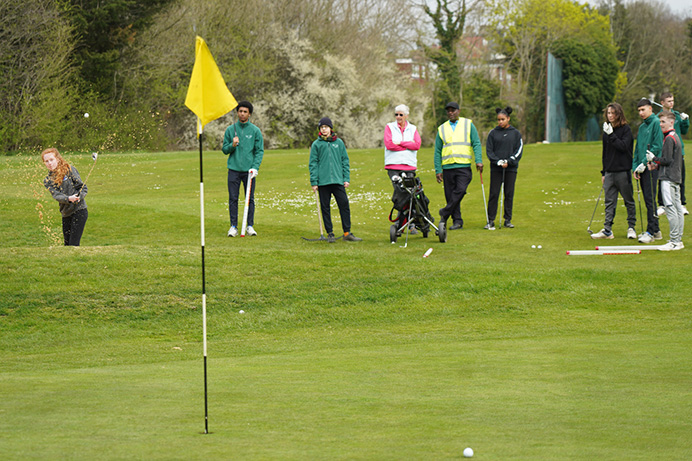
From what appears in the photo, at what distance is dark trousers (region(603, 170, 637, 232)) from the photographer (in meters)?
15.6

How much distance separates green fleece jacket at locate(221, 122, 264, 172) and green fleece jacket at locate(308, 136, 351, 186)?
1317mm

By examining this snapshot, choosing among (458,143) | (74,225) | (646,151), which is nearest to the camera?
(74,225)

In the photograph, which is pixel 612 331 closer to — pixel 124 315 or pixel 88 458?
pixel 124 315

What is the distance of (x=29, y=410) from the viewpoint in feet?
19.6

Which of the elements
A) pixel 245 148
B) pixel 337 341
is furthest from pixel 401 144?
pixel 337 341

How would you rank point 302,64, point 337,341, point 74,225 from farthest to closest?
point 302,64 → point 74,225 → point 337,341

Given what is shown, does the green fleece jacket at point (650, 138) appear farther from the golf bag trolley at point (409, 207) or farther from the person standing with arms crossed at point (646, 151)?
the golf bag trolley at point (409, 207)

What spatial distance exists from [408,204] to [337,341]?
6134 millimetres

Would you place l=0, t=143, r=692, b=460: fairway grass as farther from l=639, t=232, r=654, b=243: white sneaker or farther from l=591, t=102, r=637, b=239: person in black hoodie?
l=591, t=102, r=637, b=239: person in black hoodie

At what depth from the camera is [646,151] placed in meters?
14.9

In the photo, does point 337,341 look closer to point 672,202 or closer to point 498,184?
point 672,202

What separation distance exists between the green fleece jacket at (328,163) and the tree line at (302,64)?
25001 mm

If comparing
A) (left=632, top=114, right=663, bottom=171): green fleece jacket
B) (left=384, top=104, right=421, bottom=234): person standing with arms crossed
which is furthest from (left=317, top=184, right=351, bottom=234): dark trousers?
(left=632, top=114, right=663, bottom=171): green fleece jacket

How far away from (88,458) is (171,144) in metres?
48.8
